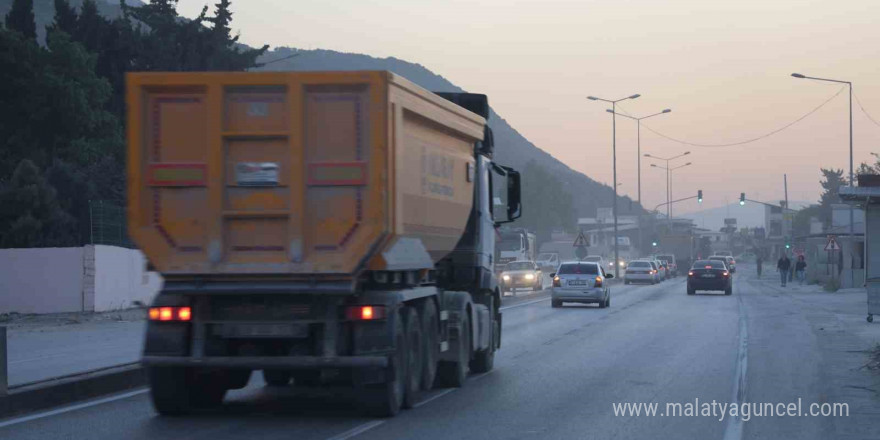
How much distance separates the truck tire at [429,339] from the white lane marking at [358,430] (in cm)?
170

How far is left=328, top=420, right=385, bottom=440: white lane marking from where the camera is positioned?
404 inches

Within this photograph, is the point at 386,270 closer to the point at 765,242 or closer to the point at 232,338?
the point at 232,338

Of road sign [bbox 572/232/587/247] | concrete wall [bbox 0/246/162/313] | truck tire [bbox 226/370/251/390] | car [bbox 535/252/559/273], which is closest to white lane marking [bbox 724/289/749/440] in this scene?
truck tire [bbox 226/370/251/390]

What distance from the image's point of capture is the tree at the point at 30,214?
38.1 meters

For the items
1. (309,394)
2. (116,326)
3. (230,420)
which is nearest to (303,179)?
(230,420)

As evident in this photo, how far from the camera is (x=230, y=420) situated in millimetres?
11570

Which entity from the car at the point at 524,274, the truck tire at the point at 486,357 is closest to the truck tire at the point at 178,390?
the truck tire at the point at 486,357

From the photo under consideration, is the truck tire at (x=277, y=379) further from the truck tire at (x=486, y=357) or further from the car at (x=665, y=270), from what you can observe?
the car at (x=665, y=270)

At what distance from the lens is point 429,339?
514 inches

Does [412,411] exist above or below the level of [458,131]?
below

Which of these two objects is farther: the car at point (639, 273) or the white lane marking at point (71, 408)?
the car at point (639, 273)

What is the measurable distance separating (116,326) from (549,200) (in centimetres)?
11942

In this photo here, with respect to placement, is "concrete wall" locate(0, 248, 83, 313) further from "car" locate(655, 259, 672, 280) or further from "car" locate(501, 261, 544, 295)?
"car" locate(655, 259, 672, 280)

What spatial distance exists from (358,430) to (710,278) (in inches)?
1544
